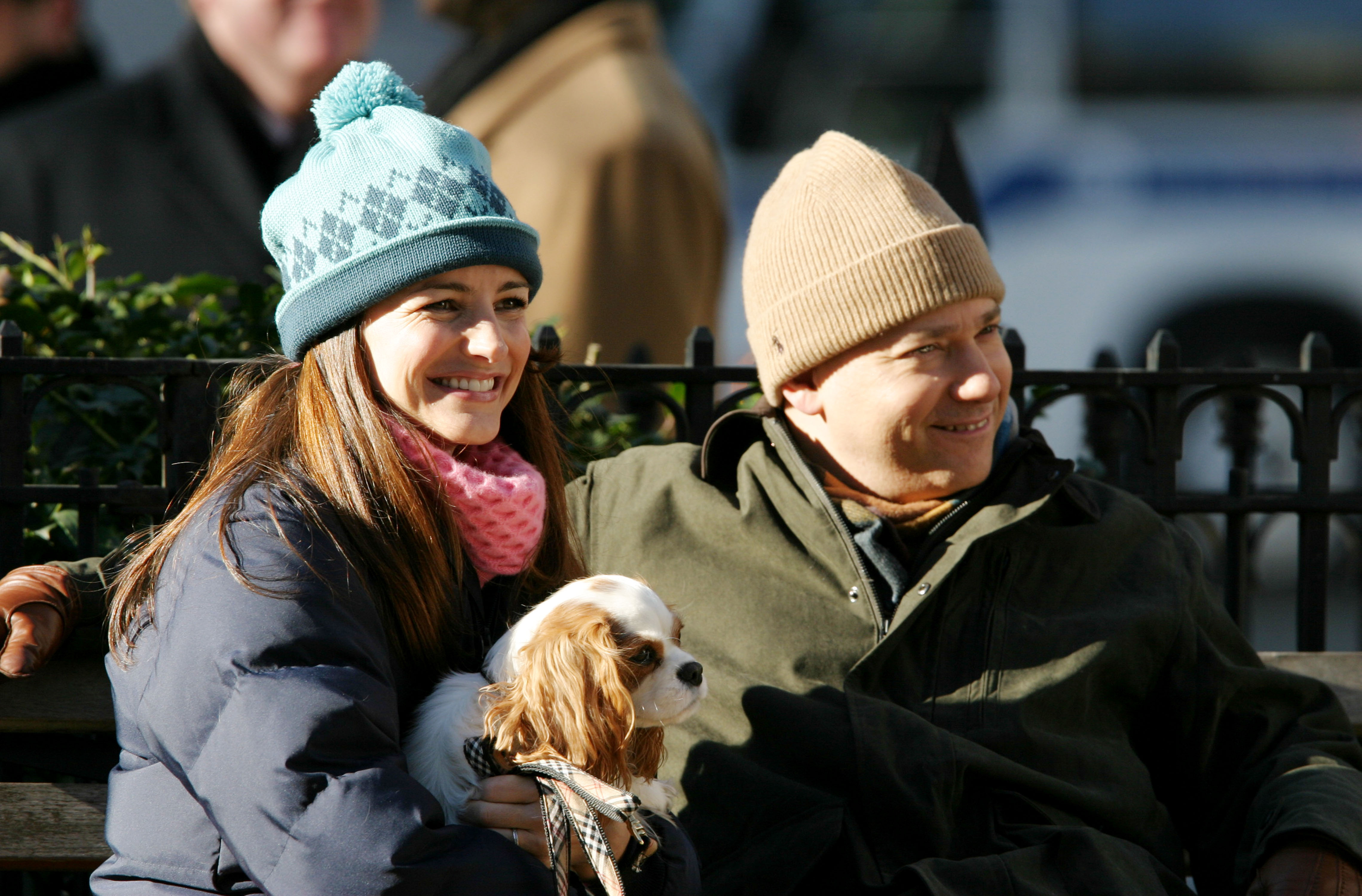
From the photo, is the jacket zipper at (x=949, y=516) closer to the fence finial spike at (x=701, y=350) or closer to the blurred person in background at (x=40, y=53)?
the fence finial spike at (x=701, y=350)

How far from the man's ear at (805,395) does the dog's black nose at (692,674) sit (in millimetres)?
960

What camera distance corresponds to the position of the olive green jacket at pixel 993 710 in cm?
231

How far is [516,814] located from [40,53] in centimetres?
547

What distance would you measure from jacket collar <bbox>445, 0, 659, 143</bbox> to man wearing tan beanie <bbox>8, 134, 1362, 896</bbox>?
3.29m

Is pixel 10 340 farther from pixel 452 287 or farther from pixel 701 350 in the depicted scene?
pixel 701 350

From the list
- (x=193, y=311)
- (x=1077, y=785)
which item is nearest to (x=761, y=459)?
(x=1077, y=785)

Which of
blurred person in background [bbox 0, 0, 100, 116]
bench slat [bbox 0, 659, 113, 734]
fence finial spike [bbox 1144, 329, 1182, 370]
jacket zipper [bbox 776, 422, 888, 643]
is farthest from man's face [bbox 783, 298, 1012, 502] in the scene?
blurred person in background [bbox 0, 0, 100, 116]

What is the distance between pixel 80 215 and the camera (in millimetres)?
5680

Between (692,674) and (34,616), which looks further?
(34,616)

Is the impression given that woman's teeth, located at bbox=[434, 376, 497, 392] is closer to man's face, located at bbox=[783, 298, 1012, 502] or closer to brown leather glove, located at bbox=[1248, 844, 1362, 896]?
man's face, located at bbox=[783, 298, 1012, 502]

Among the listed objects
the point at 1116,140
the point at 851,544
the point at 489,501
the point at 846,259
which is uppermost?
the point at 1116,140

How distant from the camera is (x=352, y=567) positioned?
6.04 ft

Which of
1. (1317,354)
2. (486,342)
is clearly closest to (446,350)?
(486,342)

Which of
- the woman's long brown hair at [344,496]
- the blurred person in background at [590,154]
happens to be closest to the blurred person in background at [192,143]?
the blurred person in background at [590,154]
